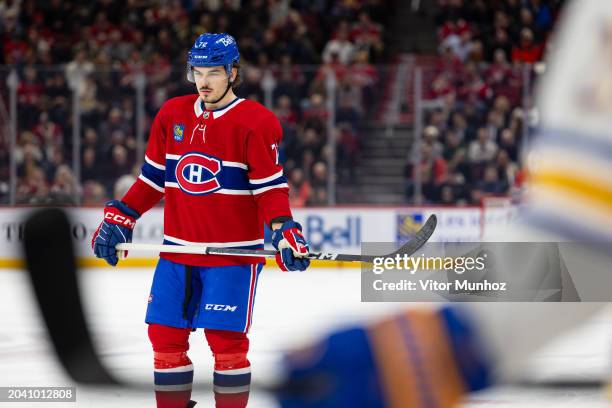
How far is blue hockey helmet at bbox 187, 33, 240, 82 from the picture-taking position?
107 inches

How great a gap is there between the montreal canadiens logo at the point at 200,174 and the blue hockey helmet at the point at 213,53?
23cm

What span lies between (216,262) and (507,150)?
6261 millimetres

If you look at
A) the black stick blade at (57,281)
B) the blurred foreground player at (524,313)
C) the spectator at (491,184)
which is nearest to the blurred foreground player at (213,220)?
the black stick blade at (57,281)

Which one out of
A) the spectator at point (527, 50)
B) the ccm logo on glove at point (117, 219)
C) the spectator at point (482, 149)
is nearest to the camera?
the ccm logo on glove at point (117, 219)

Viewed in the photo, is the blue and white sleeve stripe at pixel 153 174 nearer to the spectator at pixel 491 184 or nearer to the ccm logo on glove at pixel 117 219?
the ccm logo on glove at pixel 117 219

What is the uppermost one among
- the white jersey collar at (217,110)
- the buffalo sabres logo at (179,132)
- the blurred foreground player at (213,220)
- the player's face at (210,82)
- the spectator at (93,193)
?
the player's face at (210,82)

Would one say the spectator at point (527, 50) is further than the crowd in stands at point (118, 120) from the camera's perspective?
Yes

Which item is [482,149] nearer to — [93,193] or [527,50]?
[527,50]

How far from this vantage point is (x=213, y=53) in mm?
2732

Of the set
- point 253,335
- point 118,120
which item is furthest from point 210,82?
point 118,120

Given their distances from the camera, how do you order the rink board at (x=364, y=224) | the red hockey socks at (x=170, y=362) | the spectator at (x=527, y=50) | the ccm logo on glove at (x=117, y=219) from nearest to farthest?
the red hockey socks at (x=170, y=362) < the ccm logo on glove at (x=117, y=219) < the rink board at (x=364, y=224) < the spectator at (x=527, y=50)

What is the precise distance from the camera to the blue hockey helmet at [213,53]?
8.95 feet

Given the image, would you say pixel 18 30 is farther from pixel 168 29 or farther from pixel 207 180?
pixel 207 180

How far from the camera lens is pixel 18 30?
11211 millimetres
